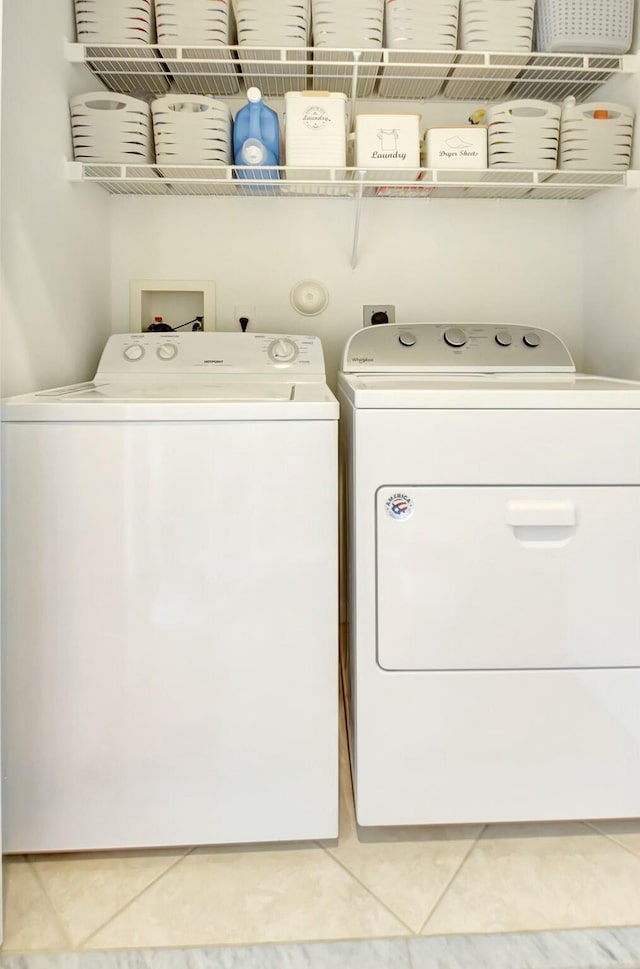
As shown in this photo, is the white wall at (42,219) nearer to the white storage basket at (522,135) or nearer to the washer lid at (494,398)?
the washer lid at (494,398)

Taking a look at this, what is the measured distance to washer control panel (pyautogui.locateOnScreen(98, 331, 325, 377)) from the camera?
1703 millimetres

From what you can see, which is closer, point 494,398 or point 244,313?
point 494,398

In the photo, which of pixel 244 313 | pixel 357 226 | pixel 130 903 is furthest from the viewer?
pixel 244 313

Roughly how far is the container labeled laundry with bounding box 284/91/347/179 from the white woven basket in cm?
41

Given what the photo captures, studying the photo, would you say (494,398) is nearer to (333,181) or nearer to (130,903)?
(333,181)

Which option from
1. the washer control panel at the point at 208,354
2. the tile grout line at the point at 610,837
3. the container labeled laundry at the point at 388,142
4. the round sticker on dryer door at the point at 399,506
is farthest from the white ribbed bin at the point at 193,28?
the tile grout line at the point at 610,837

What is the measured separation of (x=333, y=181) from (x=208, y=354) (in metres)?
0.55

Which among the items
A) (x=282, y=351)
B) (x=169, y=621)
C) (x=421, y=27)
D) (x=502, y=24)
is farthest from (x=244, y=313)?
(x=169, y=621)

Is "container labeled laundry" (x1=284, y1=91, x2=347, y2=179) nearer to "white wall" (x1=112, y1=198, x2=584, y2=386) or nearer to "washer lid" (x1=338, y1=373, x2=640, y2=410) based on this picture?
"white wall" (x1=112, y1=198, x2=584, y2=386)

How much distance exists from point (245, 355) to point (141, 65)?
0.81m

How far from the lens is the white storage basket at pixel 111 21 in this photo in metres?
1.59

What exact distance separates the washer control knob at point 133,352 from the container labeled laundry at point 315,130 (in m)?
0.60

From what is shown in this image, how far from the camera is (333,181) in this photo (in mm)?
1629

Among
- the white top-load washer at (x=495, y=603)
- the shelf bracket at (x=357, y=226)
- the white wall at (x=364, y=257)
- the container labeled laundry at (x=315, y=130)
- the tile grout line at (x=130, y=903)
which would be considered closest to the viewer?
the tile grout line at (x=130, y=903)
